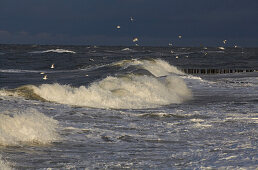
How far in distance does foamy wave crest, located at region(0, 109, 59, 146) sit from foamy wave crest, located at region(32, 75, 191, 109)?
256 inches

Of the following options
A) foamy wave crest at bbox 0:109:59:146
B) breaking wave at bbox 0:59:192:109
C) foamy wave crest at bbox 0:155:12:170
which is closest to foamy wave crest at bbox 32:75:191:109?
breaking wave at bbox 0:59:192:109

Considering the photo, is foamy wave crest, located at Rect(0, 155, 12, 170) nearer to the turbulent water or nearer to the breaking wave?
the turbulent water

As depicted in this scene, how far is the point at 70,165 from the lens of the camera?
945cm

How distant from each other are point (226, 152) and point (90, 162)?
2932 millimetres

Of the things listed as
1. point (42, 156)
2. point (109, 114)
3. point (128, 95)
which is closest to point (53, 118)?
point (109, 114)

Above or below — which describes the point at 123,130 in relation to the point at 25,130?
below

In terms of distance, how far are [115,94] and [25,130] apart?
34.6 ft

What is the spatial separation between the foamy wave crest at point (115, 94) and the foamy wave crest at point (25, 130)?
649 centimetres

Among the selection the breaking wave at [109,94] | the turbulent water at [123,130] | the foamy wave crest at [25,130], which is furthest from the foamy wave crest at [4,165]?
the breaking wave at [109,94]

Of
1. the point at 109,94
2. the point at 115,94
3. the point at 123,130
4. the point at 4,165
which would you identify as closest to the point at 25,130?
the point at 123,130

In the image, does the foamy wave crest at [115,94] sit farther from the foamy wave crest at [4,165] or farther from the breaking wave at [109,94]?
the foamy wave crest at [4,165]

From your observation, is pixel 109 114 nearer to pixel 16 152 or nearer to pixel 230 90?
pixel 16 152

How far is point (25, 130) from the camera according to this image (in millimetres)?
12180

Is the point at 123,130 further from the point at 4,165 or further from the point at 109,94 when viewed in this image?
the point at 109,94
